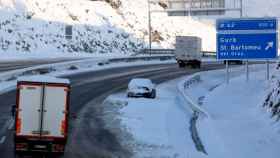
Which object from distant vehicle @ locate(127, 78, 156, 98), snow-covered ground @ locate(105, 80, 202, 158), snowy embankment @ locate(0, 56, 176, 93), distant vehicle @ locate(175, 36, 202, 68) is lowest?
snow-covered ground @ locate(105, 80, 202, 158)

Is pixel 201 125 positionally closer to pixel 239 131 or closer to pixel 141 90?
pixel 239 131

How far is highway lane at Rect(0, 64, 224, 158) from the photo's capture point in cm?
1975

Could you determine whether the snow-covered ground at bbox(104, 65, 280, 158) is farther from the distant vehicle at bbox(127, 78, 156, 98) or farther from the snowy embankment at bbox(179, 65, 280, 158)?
the distant vehicle at bbox(127, 78, 156, 98)

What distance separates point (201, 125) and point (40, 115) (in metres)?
7.60

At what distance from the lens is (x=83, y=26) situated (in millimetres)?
89062

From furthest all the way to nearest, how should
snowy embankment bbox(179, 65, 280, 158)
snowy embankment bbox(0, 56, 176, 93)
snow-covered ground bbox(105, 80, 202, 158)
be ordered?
snowy embankment bbox(0, 56, 176, 93)
snow-covered ground bbox(105, 80, 202, 158)
snowy embankment bbox(179, 65, 280, 158)

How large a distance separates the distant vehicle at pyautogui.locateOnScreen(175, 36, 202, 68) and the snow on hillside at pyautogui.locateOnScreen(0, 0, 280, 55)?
1775cm

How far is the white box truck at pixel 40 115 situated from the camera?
1792 cm

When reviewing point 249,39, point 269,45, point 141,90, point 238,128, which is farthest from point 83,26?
point 238,128

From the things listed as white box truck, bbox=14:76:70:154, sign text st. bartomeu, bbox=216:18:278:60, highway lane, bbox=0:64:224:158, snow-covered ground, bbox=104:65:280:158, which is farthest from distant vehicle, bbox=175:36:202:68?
white box truck, bbox=14:76:70:154

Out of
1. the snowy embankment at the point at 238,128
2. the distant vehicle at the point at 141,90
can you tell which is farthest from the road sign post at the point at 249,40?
the distant vehicle at the point at 141,90

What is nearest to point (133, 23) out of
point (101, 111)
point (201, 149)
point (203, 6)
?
point (203, 6)

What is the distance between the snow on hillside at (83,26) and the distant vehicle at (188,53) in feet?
58.2

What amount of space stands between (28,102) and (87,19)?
74820mm
